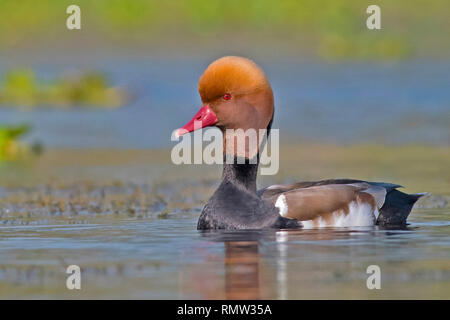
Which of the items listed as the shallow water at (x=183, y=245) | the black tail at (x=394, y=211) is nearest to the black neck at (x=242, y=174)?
the shallow water at (x=183, y=245)

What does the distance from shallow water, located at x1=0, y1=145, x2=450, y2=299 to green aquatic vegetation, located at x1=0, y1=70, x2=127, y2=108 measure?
7585 millimetres

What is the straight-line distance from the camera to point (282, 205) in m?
10.4

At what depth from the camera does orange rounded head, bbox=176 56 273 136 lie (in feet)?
33.7

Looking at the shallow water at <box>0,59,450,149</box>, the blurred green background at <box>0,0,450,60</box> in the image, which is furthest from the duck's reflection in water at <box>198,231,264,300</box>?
the blurred green background at <box>0,0,450,60</box>

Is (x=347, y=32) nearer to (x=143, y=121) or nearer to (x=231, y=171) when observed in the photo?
(x=143, y=121)

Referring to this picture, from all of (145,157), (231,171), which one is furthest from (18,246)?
(145,157)

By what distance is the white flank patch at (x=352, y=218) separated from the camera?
10.4 metres

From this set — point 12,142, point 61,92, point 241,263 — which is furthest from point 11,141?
point 241,263

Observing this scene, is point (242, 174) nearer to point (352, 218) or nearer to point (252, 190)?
point (252, 190)

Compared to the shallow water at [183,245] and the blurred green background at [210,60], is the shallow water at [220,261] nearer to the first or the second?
the shallow water at [183,245]

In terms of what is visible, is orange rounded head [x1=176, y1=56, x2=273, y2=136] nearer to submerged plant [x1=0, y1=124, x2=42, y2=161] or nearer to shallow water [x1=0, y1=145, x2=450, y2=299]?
shallow water [x1=0, y1=145, x2=450, y2=299]

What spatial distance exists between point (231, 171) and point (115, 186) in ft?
12.0

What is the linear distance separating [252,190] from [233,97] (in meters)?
0.86

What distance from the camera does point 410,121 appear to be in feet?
66.3
